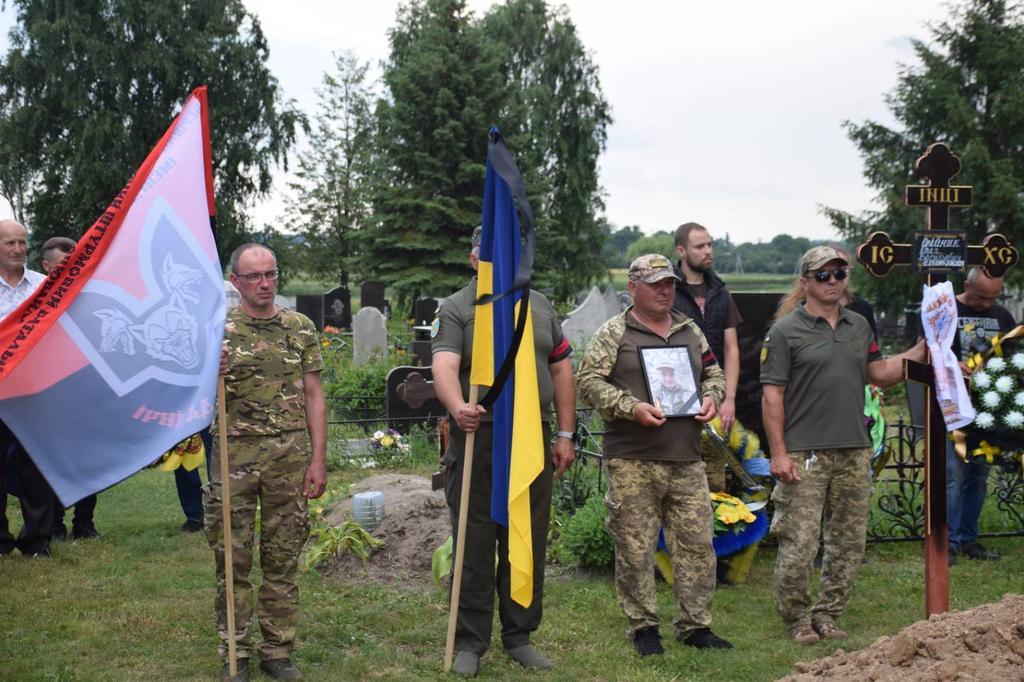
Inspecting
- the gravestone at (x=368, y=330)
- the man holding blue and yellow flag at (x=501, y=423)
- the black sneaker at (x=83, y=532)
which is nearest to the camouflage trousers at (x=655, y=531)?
the man holding blue and yellow flag at (x=501, y=423)

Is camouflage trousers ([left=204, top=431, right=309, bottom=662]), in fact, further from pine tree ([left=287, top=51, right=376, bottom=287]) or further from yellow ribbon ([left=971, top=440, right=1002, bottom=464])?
pine tree ([left=287, top=51, right=376, bottom=287])

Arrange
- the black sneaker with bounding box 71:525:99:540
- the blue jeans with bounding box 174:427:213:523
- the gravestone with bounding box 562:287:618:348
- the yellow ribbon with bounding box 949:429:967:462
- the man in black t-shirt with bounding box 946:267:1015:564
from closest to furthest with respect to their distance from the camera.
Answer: the yellow ribbon with bounding box 949:429:967:462 → the man in black t-shirt with bounding box 946:267:1015:564 → the black sneaker with bounding box 71:525:99:540 → the blue jeans with bounding box 174:427:213:523 → the gravestone with bounding box 562:287:618:348

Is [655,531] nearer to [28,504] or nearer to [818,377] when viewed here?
[818,377]

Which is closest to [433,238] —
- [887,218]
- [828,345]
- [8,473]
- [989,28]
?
[887,218]

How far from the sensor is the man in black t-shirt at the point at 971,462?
7043 millimetres

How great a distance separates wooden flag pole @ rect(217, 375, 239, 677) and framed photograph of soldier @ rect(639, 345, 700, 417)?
6.72ft

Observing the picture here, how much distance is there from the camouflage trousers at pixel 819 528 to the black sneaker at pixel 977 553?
2285 millimetres

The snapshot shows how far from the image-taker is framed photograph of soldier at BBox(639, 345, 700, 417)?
5301 mm

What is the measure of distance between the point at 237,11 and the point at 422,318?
1001 inches

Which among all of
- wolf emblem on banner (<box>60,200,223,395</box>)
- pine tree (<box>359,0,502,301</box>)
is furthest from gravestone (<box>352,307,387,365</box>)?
pine tree (<box>359,0,502,301</box>)

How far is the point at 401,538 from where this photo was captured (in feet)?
23.7

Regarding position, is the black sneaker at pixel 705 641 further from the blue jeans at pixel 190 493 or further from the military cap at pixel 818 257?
the blue jeans at pixel 190 493

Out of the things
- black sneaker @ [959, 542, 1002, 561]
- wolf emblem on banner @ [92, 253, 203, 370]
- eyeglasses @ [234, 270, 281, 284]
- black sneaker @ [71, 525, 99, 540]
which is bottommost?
black sneaker @ [959, 542, 1002, 561]

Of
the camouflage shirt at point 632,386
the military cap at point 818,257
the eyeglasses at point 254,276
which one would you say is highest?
the military cap at point 818,257
